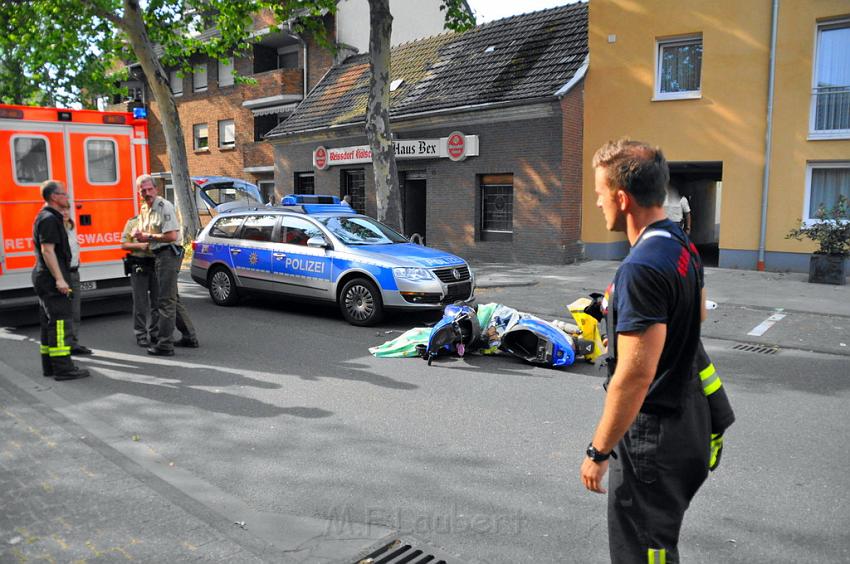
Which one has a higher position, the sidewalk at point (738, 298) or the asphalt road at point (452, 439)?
the sidewalk at point (738, 298)

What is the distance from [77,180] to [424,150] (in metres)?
11.7

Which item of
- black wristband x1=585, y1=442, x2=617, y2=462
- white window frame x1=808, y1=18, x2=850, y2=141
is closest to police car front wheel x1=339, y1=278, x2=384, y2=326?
black wristband x1=585, y1=442, x2=617, y2=462

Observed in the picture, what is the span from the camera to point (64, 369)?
6.84m

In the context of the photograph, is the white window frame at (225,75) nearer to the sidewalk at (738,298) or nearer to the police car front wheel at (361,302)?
the sidewalk at (738,298)

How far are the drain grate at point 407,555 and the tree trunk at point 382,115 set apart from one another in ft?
39.3

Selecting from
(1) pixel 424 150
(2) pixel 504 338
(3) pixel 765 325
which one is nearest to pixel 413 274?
(2) pixel 504 338

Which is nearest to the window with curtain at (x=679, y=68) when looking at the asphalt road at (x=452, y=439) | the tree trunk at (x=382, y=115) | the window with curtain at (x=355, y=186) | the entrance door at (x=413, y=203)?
the tree trunk at (x=382, y=115)

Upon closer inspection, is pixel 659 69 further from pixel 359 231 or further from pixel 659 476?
pixel 659 476

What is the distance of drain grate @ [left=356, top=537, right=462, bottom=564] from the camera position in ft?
11.3

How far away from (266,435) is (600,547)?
108 inches

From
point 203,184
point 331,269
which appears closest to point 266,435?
point 331,269

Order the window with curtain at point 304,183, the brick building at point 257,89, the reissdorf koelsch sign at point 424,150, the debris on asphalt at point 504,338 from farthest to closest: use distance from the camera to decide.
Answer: the brick building at point 257,89, the window with curtain at point 304,183, the reissdorf koelsch sign at point 424,150, the debris on asphalt at point 504,338

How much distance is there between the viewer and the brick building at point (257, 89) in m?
28.8

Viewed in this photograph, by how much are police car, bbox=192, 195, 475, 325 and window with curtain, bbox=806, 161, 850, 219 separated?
968 cm
